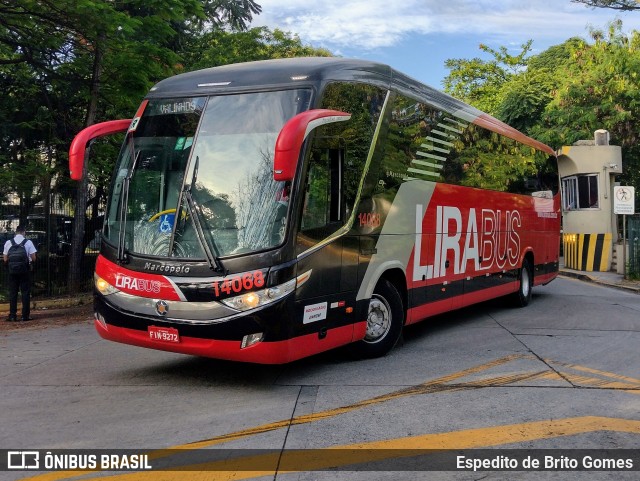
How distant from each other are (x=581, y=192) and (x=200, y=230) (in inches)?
935

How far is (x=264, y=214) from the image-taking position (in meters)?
6.27

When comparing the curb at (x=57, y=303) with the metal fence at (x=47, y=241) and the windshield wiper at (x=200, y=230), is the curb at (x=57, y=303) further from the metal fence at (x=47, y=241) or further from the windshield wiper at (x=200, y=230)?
the windshield wiper at (x=200, y=230)

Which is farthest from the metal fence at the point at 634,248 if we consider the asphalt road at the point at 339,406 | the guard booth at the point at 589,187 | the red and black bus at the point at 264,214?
the red and black bus at the point at 264,214

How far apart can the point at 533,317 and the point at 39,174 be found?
38.0ft

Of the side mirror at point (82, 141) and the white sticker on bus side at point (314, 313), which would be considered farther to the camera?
the side mirror at point (82, 141)

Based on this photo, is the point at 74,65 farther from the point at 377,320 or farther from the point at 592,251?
the point at 592,251

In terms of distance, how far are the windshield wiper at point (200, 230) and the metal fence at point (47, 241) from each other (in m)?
8.68

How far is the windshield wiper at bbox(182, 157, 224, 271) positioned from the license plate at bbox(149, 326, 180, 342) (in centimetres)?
81

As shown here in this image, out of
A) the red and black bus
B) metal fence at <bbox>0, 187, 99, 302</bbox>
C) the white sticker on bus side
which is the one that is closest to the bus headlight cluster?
the red and black bus

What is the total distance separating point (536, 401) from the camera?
6.01 meters

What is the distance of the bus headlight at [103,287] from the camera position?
22.2 ft

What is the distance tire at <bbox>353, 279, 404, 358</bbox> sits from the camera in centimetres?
786

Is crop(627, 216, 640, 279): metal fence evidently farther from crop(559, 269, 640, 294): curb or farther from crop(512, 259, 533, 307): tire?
crop(512, 259, 533, 307): tire

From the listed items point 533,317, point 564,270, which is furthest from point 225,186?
point 564,270
